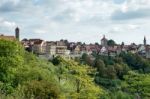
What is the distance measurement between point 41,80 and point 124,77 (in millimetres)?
22960

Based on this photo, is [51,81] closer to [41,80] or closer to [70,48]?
[41,80]

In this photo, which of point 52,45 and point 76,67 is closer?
point 76,67

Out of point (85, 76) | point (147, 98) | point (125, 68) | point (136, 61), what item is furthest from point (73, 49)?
point (85, 76)

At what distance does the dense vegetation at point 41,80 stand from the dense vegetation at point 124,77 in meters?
5.60

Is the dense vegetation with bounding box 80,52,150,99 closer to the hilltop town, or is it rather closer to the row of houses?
the hilltop town

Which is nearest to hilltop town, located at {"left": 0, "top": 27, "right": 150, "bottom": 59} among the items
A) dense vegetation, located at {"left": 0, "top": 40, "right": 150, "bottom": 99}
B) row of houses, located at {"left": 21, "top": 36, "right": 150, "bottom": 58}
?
row of houses, located at {"left": 21, "top": 36, "right": 150, "bottom": 58}

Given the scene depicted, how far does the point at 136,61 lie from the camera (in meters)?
106

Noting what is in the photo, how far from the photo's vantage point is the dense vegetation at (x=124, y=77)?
50.4 m

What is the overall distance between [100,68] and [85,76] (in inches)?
2334

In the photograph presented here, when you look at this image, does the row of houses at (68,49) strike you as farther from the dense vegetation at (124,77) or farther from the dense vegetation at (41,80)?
the dense vegetation at (41,80)

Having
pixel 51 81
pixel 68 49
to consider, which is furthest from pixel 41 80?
pixel 68 49

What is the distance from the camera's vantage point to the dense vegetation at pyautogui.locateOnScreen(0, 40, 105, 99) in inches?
1184

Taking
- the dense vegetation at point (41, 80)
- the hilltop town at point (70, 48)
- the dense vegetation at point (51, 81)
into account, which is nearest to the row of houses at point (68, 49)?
the hilltop town at point (70, 48)

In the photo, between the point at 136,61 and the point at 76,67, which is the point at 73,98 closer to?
the point at 76,67
